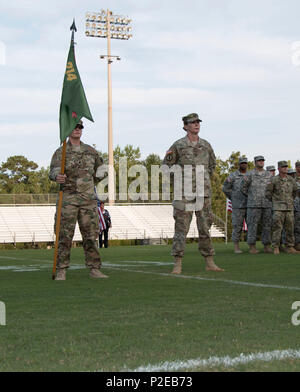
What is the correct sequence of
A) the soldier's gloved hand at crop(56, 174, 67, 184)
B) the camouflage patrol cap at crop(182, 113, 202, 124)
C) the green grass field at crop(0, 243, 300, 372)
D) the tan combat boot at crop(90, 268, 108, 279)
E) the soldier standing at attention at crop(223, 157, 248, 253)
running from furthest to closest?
the soldier standing at attention at crop(223, 157, 248, 253), the camouflage patrol cap at crop(182, 113, 202, 124), the tan combat boot at crop(90, 268, 108, 279), the soldier's gloved hand at crop(56, 174, 67, 184), the green grass field at crop(0, 243, 300, 372)

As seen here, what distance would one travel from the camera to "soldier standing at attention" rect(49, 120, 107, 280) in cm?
870

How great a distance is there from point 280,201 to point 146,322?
9.51 m

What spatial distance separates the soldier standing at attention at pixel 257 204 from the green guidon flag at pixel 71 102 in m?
6.59

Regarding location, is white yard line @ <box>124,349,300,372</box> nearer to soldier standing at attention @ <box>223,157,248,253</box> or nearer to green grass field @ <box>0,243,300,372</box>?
green grass field @ <box>0,243,300,372</box>

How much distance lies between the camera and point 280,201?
46.3 feet

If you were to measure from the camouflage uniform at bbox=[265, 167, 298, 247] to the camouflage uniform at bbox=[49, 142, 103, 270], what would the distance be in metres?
6.19

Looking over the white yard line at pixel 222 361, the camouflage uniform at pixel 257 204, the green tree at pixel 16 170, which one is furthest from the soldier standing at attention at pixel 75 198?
the green tree at pixel 16 170

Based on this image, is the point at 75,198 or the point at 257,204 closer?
the point at 75,198

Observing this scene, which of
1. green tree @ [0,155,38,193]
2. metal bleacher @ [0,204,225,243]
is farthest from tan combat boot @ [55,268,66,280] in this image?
green tree @ [0,155,38,193]

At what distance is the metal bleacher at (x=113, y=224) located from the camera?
39.0 metres

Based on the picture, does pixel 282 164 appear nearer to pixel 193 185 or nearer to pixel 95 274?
pixel 193 185

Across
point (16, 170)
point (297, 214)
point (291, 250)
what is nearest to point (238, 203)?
point (297, 214)

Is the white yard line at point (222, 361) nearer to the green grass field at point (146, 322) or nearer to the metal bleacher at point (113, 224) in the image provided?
the green grass field at point (146, 322)

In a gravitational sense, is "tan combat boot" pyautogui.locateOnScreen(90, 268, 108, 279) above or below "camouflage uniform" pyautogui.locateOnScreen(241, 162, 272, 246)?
A: below
